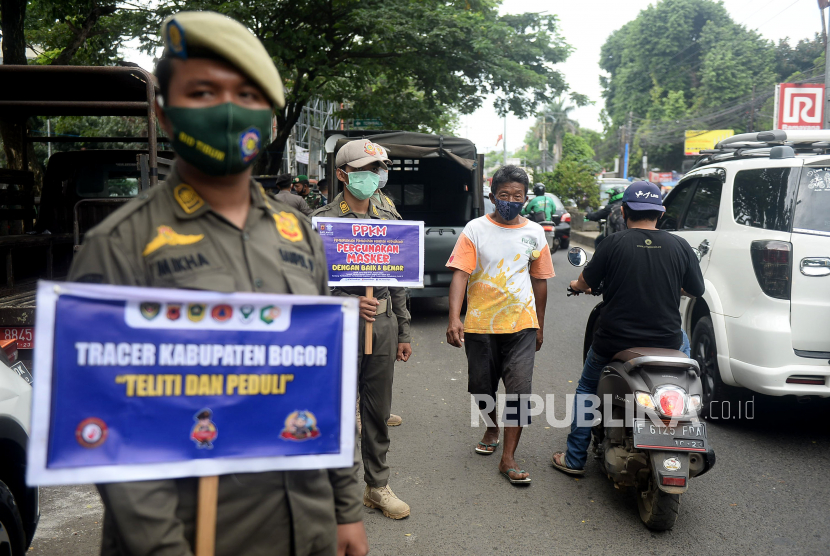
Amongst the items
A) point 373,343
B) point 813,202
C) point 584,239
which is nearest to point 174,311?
point 373,343

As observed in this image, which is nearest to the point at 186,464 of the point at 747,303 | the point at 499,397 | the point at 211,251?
the point at 211,251

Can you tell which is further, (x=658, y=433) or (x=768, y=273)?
(x=768, y=273)

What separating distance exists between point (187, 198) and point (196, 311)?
280 millimetres

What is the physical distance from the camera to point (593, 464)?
204 inches

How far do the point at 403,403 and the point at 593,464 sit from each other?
1.99 m

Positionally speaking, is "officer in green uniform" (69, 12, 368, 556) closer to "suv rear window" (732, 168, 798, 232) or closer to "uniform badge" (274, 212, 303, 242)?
"uniform badge" (274, 212, 303, 242)

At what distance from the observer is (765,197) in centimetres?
534

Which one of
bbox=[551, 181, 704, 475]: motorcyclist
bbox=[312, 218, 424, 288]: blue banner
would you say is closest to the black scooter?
bbox=[551, 181, 704, 475]: motorcyclist

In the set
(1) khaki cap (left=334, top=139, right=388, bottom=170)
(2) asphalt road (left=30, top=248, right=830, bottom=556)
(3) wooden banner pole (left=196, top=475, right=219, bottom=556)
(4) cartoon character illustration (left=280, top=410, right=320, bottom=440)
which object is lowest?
(2) asphalt road (left=30, top=248, right=830, bottom=556)

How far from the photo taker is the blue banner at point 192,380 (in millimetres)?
1615

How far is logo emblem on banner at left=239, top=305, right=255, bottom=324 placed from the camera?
1771 millimetres

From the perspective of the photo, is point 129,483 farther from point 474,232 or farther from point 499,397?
point 499,397

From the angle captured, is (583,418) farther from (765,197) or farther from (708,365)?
(765,197)

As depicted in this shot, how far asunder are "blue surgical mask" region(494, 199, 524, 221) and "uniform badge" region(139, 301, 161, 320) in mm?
3289
